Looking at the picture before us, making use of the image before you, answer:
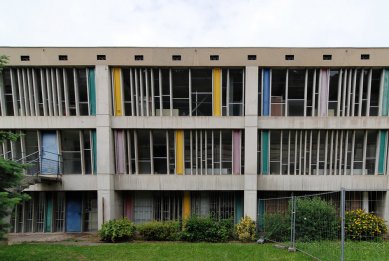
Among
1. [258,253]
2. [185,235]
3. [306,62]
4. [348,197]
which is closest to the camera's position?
[258,253]

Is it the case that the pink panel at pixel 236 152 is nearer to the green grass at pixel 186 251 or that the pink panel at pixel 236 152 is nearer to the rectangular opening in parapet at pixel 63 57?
the green grass at pixel 186 251

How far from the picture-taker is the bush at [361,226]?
11.6m

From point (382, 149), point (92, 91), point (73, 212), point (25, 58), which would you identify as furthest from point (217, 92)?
point (73, 212)

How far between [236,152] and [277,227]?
3.83 meters

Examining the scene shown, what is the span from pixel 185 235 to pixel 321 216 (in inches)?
217

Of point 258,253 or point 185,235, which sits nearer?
point 258,253

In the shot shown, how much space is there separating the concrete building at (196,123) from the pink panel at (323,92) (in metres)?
0.05

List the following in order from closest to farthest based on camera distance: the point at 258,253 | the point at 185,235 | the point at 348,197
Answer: the point at 258,253
the point at 185,235
the point at 348,197

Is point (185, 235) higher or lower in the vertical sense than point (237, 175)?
lower

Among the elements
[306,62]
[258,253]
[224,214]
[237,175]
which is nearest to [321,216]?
[258,253]

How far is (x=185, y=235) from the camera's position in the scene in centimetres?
1188

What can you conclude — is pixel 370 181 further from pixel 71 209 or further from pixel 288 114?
pixel 71 209

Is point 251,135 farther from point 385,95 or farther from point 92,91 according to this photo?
point 92,91

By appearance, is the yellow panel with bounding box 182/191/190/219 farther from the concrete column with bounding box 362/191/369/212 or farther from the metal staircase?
the concrete column with bounding box 362/191/369/212
